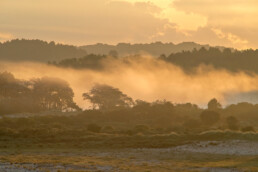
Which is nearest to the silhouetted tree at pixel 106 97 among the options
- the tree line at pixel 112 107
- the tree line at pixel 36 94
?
the tree line at pixel 112 107

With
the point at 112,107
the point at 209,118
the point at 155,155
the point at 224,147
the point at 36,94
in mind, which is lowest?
the point at 155,155

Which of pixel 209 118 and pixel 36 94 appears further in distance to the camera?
pixel 36 94

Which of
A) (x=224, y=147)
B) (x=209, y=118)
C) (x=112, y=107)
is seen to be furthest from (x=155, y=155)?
(x=112, y=107)

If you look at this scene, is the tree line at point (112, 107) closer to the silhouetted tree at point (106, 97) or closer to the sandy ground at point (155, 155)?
the silhouetted tree at point (106, 97)

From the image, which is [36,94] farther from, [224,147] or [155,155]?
[155,155]

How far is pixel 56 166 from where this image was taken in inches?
2183

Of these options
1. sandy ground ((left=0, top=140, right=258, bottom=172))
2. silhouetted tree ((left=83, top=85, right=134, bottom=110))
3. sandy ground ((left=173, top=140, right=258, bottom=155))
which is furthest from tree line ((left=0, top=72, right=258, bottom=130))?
sandy ground ((left=0, top=140, right=258, bottom=172))

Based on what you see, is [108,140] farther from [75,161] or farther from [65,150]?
[75,161]

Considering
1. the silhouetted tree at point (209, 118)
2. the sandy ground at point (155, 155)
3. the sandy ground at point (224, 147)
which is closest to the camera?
the sandy ground at point (155, 155)

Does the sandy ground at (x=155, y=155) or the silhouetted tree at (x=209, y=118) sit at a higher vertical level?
the silhouetted tree at (x=209, y=118)

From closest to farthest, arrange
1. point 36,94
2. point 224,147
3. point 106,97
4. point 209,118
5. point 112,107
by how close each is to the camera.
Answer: point 224,147 → point 209,118 → point 112,107 → point 36,94 → point 106,97

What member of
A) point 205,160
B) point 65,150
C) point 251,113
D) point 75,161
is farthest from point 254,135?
point 251,113

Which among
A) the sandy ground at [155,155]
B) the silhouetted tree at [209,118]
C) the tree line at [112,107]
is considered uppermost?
the tree line at [112,107]

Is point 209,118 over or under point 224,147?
over
